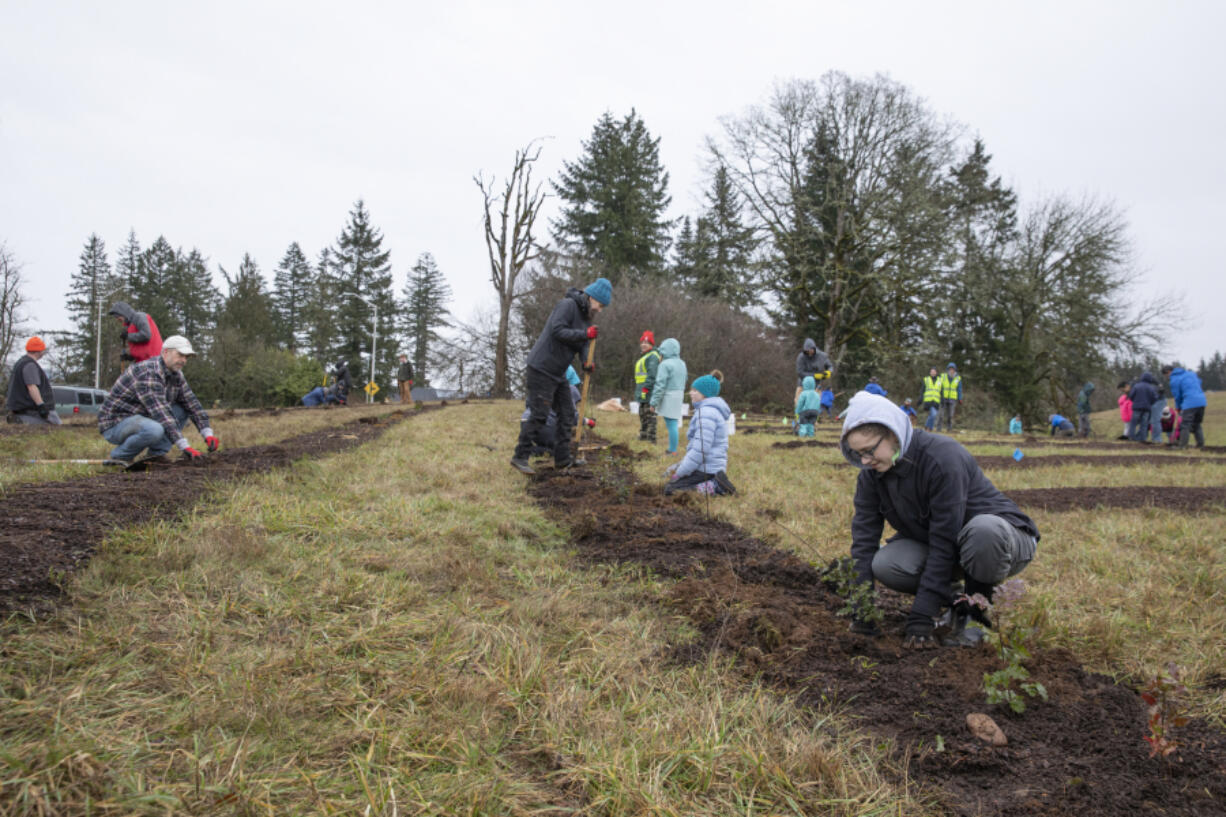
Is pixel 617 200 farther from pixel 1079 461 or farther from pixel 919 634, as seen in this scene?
pixel 919 634

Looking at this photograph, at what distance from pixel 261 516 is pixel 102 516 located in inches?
30.0

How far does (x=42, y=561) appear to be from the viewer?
2.86 metres

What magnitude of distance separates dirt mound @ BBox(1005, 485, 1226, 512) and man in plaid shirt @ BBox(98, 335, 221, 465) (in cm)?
792

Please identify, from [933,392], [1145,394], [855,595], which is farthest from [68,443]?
[1145,394]

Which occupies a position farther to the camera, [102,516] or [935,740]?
[102,516]

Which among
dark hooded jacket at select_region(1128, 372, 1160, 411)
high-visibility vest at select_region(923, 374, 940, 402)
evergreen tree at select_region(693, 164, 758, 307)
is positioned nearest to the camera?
dark hooded jacket at select_region(1128, 372, 1160, 411)

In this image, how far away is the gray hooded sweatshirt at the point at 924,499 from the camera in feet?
9.83

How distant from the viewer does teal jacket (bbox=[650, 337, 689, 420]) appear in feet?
32.0

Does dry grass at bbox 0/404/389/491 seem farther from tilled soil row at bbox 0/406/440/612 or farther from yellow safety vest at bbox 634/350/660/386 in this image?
yellow safety vest at bbox 634/350/660/386

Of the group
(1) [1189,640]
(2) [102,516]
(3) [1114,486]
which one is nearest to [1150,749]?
(1) [1189,640]

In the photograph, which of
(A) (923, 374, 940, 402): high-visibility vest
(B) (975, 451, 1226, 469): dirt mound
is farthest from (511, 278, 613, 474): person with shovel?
Result: (A) (923, 374, 940, 402): high-visibility vest

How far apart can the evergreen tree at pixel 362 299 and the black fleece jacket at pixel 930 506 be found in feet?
145

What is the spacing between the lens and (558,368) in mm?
7289

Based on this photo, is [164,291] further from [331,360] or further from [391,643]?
[391,643]
